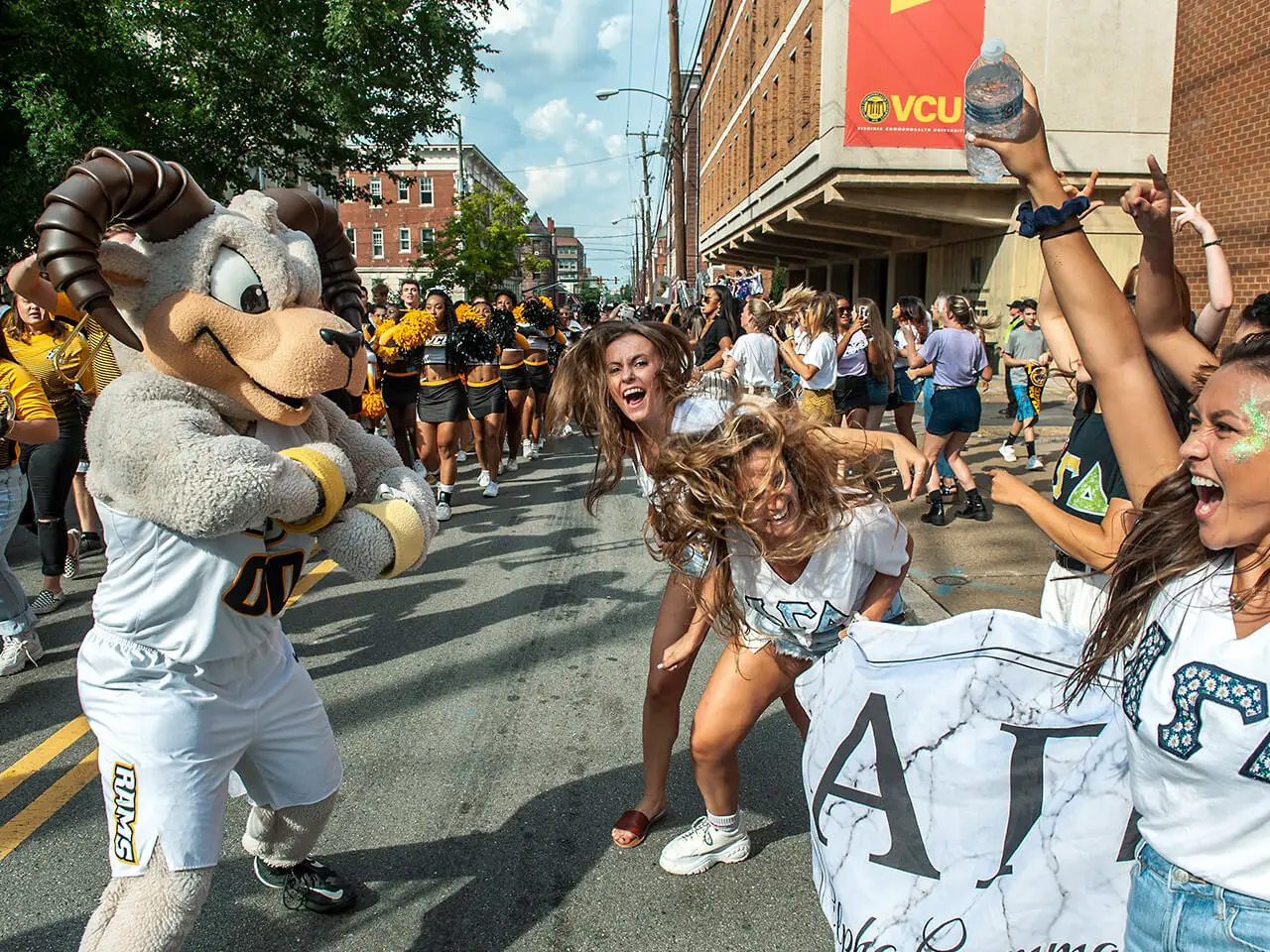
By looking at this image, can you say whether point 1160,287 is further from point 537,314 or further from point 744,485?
point 537,314

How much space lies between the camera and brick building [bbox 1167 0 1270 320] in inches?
392

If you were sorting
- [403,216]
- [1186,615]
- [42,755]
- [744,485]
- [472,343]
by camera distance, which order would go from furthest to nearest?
[403,216]
[472,343]
[42,755]
[744,485]
[1186,615]

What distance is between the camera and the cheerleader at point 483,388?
A: 29.2 feet

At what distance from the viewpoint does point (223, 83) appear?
55.9 ft

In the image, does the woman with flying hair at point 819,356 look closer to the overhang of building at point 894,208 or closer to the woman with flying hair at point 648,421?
the woman with flying hair at point 648,421

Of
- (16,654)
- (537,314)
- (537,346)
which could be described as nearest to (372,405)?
(537,346)

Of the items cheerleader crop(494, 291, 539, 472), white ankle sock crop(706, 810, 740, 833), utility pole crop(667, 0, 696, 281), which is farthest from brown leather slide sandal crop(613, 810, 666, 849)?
utility pole crop(667, 0, 696, 281)

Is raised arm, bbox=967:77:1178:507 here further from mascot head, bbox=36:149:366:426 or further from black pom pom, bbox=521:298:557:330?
black pom pom, bbox=521:298:557:330

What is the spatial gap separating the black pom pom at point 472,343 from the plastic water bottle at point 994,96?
285 inches

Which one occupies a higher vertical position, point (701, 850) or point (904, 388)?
point (904, 388)

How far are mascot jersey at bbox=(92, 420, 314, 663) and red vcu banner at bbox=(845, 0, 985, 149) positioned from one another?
60.6ft

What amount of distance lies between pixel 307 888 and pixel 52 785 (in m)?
1.57

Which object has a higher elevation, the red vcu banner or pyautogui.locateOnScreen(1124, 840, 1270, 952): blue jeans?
the red vcu banner

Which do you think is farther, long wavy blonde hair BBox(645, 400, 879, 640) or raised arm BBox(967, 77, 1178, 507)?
long wavy blonde hair BBox(645, 400, 879, 640)
